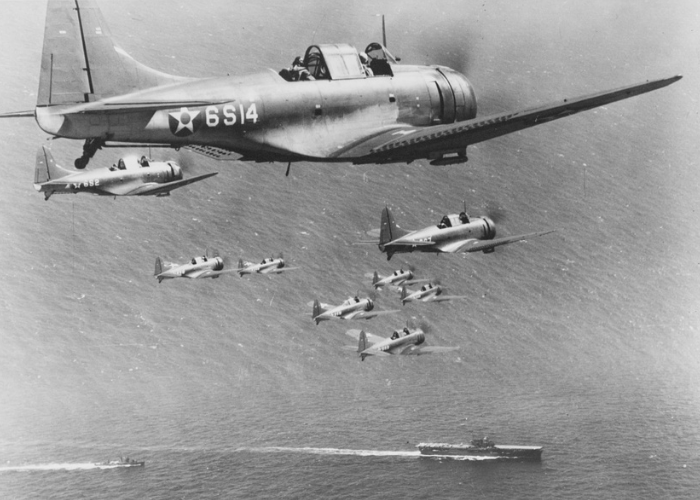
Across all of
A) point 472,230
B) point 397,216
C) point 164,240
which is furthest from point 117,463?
point 472,230

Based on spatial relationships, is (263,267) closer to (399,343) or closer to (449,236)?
(399,343)

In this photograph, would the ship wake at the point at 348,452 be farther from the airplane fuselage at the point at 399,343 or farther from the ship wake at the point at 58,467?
the airplane fuselage at the point at 399,343

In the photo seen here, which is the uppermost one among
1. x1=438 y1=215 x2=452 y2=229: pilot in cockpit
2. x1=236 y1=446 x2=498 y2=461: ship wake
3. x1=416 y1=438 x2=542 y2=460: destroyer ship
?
x1=438 y1=215 x2=452 y2=229: pilot in cockpit

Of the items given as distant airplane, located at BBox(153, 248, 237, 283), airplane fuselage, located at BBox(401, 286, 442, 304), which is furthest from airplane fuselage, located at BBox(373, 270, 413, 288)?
distant airplane, located at BBox(153, 248, 237, 283)

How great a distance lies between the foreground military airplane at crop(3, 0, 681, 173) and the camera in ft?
118

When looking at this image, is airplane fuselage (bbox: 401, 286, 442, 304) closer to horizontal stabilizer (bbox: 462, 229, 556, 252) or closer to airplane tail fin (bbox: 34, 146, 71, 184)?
horizontal stabilizer (bbox: 462, 229, 556, 252)

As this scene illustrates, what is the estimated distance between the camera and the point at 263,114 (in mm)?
38469

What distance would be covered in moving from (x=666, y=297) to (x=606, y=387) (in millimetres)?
28071

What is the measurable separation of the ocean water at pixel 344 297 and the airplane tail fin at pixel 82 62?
54329 millimetres

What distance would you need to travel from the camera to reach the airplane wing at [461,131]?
A: 121ft

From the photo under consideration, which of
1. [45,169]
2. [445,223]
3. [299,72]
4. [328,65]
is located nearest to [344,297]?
[445,223]

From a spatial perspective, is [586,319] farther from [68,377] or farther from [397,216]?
[68,377]

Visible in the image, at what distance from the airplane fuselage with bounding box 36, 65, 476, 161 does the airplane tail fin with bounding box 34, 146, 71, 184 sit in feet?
71.2

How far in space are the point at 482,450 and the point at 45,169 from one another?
11146 cm
